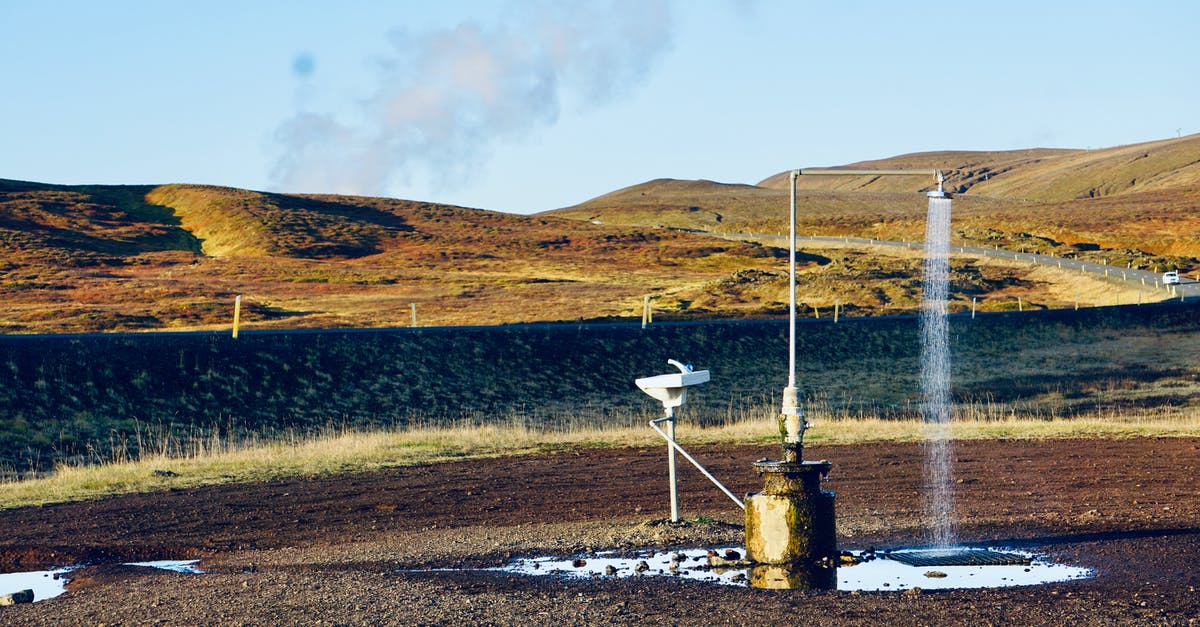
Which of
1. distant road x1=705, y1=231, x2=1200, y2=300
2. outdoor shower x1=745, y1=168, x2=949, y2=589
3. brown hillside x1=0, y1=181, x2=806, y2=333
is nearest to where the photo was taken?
outdoor shower x1=745, y1=168, x2=949, y2=589

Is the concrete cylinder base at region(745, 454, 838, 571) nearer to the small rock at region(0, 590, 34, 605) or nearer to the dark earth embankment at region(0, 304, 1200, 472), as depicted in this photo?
the small rock at region(0, 590, 34, 605)

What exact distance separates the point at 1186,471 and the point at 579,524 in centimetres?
1026

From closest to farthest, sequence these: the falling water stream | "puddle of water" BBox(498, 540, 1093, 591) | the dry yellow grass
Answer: "puddle of water" BBox(498, 540, 1093, 591) < the falling water stream < the dry yellow grass

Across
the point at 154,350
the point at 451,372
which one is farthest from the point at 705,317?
the point at 154,350

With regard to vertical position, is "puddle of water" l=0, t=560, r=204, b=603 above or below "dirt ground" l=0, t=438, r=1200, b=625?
below

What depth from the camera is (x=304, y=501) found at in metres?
19.5

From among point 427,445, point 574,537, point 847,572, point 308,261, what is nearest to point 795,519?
point 847,572

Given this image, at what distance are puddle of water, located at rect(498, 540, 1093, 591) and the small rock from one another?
4.57 metres

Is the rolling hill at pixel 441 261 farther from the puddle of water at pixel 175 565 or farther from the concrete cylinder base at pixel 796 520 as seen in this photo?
the concrete cylinder base at pixel 796 520

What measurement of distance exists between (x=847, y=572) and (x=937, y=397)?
88.3ft

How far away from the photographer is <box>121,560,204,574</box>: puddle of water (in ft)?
46.6

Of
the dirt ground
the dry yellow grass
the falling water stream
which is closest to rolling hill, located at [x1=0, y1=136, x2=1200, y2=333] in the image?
Result: the falling water stream

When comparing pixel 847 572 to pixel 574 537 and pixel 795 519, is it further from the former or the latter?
pixel 574 537

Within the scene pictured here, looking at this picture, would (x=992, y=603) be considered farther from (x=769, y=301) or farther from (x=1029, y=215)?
(x=1029, y=215)
